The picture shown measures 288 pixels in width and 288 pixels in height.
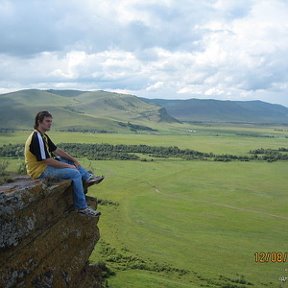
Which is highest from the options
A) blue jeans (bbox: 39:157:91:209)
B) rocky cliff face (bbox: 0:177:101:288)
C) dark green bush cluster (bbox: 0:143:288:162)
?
blue jeans (bbox: 39:157:91:209)

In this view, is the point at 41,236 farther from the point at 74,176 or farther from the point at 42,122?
the point at 42,122

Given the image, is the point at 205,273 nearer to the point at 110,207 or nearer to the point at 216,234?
the point at 216,234

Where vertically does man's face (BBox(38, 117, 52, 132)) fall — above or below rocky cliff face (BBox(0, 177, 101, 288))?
above

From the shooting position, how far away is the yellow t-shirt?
49.4 feet

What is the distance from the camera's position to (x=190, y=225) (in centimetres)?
7306

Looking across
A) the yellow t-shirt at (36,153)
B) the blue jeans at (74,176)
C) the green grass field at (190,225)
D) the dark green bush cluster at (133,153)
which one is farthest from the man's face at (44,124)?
the dark green bush cluster at (133,153)

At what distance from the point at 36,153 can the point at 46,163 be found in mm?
515

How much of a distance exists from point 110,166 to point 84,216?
383 ft

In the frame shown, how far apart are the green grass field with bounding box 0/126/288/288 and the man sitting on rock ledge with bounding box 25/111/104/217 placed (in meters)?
21.0

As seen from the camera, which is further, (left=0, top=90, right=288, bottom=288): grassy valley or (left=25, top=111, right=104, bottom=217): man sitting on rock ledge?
(left=0, top=90, right=288, bottom=288): grassy valley

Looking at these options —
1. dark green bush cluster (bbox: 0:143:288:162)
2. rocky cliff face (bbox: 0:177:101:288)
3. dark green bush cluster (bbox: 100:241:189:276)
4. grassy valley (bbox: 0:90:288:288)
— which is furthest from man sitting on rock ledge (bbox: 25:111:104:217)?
dark green bush cluster (bbox: 0:143:288:162)

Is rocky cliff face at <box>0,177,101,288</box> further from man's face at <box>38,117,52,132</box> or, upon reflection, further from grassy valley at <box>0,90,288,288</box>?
grassy valley at <box>0,90,288,288</box>

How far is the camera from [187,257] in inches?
2163

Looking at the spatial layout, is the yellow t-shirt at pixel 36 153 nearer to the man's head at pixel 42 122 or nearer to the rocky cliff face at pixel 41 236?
the man's head at pixel 42 122
